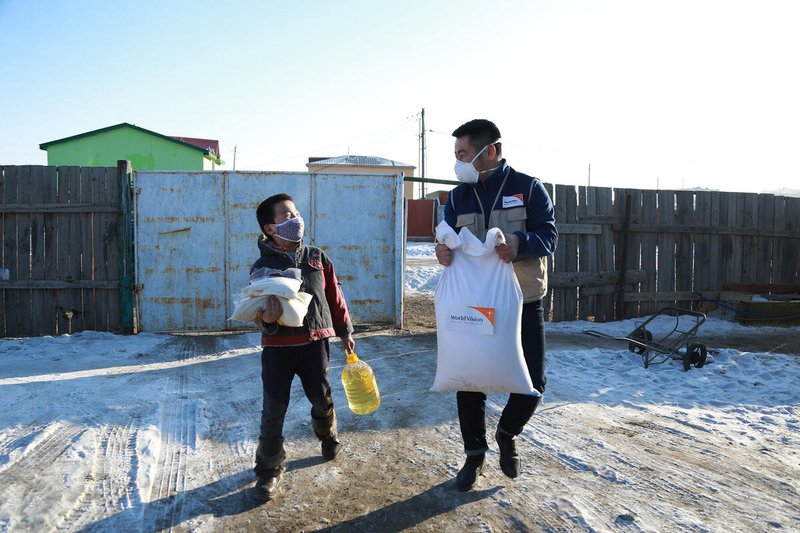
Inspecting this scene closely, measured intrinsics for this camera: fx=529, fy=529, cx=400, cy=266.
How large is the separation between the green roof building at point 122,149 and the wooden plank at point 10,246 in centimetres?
1703

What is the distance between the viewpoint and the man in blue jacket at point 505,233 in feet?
9.64

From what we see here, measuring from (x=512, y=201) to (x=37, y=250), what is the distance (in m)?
7.05

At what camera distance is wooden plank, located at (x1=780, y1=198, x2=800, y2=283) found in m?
10.0

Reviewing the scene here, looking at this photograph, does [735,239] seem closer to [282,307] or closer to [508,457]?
[508,457]

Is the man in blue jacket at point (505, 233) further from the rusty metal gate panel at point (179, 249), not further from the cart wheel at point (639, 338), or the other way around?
the rusty metal gate panel at point (179, 249)

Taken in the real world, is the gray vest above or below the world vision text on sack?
above

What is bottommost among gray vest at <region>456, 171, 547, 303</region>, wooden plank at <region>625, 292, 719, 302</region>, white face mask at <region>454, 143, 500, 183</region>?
wooden plank at <region>625, 292, 719, 302</region>

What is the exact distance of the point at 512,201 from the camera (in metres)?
2.96

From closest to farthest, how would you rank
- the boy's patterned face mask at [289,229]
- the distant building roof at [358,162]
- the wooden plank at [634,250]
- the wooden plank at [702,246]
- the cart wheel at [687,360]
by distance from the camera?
the boy's patterned face mask at [289,229] → the cart wheel at [687,360] → the wooden plank at [634,250] → the wooden plank at [702,246] → the distant building roof at [358,162]

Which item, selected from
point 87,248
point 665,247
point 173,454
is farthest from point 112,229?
point 665,247

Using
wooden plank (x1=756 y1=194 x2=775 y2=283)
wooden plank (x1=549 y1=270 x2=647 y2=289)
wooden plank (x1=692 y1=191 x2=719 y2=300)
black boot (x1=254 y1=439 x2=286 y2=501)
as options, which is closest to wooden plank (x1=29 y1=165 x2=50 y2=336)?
black boot (x1=254 y1=439 x2=286 y2=501)

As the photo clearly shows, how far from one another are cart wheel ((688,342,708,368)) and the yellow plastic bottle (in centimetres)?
374

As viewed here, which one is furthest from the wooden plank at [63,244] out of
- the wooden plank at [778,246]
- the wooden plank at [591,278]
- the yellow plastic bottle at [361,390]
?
the wooden plank at [778,246]

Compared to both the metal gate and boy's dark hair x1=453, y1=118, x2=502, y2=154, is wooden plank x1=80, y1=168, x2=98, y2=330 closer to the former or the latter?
the metal gate
